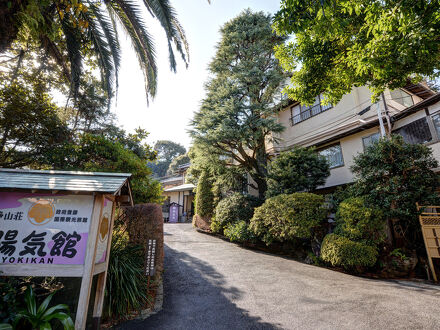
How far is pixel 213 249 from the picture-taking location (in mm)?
10422

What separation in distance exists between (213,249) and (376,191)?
7.49 metres

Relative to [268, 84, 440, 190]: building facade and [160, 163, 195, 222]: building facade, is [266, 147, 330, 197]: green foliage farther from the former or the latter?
[160, 163, 195, 222]: building facade

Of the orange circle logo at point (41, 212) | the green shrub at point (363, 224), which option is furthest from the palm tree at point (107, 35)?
the green shrub at point (363, 224)

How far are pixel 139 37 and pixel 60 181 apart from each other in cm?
482

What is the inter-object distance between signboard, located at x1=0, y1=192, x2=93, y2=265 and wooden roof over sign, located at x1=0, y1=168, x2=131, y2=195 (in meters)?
0.24

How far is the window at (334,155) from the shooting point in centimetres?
1291

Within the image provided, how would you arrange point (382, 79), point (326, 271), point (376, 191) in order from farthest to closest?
point (376, 191) → point (326, 271) → point (382, 79)

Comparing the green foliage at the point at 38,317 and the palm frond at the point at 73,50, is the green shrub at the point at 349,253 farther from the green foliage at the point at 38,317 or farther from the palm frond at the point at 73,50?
the palm frond at the point at 73,50

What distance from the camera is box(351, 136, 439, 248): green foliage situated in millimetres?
7629

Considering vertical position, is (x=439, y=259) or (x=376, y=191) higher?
(x=376, y=191)

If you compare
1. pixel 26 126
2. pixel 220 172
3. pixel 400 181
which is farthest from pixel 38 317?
pixel 220 172

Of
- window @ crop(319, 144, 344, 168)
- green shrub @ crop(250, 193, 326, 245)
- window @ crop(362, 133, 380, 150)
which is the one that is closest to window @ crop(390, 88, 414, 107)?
window @ crop(362, 133, 380, 150)

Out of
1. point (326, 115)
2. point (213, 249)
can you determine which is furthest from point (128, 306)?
point (326, 115)

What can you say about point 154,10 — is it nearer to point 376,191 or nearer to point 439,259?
point 376,191
